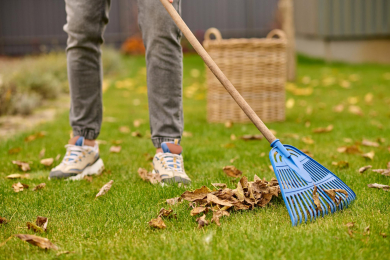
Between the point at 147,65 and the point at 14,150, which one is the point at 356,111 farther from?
the point at 14,150

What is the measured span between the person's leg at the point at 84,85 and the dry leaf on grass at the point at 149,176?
10.3 inches

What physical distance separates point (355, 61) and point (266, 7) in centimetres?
337

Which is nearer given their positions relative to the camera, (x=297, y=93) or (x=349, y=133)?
(x=349, y=133)

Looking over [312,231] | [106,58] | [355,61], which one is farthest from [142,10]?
[355,61]

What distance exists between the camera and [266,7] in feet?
36.8

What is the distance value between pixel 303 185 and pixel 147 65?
0.93 meters

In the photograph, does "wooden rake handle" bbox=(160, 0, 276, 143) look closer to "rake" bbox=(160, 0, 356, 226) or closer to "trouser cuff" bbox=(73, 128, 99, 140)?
"rake" bbox=(160, 0, 356, 226)

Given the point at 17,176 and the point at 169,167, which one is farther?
the point at 17,176

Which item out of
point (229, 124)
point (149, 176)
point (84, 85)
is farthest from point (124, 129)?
point (149, 176)

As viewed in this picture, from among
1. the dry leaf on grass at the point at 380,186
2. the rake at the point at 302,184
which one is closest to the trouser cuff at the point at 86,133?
the rake at the point at 302,184

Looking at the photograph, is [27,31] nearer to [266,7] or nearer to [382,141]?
[266,7]

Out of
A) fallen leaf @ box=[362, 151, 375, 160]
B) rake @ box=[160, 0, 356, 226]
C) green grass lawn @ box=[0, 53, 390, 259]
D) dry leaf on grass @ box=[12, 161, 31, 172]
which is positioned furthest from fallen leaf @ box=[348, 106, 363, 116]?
dry leaf on grass @ box=[12, 161, 31, 172]

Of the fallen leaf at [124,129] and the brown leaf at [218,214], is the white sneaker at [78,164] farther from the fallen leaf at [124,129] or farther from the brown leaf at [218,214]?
the fallen leaf at [124,129]

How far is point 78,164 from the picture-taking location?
7.25 ft
